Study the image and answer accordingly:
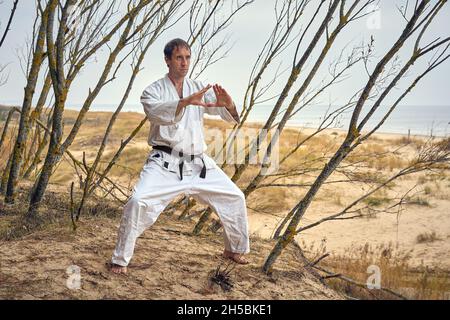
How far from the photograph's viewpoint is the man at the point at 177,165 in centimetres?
288

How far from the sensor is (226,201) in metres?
3.21

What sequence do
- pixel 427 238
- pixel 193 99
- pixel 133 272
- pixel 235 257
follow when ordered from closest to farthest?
pixel 193 99, pixel 133 272, pixel 235 257, pixel 427 238

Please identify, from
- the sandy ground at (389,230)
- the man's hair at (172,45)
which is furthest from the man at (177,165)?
the sandy ground at (389,230)

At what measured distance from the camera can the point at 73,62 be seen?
4117 mm

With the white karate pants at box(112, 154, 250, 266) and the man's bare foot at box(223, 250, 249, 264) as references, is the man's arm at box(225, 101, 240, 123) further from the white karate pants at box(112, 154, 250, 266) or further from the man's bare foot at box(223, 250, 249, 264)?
the man's bare foot at box(223, 250, 249, 264)

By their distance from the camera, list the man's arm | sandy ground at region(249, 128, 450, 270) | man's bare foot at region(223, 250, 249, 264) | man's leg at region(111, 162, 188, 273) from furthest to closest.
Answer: sandy ground at region(249, 128, 450, 270) → man's bare foot at region(223, 250, 249, 264) → the man's arm → man's leg at region(111, 162, 188, 273)

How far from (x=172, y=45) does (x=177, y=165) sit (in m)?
0.81

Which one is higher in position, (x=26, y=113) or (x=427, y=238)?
(x=26, y=113)

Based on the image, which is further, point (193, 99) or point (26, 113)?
point (26, 113)

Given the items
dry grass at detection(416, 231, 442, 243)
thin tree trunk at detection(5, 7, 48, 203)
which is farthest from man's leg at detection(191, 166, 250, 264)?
dry grass at detection(416, 231, 442, 243)

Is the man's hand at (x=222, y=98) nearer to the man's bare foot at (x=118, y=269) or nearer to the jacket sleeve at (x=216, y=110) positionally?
the jacket sleeve at (x=216, y=110)

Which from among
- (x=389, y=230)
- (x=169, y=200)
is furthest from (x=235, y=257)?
(x=389, y=230)

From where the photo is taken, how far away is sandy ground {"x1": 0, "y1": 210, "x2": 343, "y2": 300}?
2.71m

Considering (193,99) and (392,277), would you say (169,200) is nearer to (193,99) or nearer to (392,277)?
(193,99)
